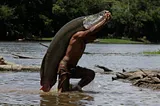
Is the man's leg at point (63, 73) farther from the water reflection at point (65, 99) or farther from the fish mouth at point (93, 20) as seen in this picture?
the fish mouth at point (93, 20)

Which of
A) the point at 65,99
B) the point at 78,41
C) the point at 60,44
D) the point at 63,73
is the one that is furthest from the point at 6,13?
the point at 65,99

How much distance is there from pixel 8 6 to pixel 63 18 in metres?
14.2

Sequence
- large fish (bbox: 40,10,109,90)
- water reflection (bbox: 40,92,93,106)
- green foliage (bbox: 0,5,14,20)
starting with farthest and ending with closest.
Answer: green foliage (bbox: 0,5,14,20), large fish (bbox: 40,10,109,90), water reflection (bbox: 40,92,93,106)

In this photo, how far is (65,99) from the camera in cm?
1627

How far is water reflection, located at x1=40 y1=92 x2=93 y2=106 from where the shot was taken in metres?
15.3

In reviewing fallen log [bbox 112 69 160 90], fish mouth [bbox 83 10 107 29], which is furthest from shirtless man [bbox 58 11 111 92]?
fallen log [bbox 112 69 160 90]

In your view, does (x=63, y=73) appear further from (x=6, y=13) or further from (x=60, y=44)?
(x=6, y=13)

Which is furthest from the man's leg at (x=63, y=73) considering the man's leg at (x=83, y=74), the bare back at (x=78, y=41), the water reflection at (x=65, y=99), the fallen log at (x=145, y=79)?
the fallen log at (x=145, y=79)

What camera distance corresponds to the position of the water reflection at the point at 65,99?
1534 cm

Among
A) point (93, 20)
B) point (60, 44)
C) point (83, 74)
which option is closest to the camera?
point (93, 20)

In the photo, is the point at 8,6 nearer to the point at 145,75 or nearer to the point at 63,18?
the point at 63,18

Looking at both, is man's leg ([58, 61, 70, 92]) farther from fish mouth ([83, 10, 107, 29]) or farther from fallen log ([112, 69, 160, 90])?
fallen log ([112, 69, 160, 90])

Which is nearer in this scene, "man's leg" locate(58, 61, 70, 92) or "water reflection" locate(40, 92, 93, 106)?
"water reflection" locate(40, 92, 93, 106)

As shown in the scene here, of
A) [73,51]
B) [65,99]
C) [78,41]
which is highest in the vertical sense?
[78,41]
